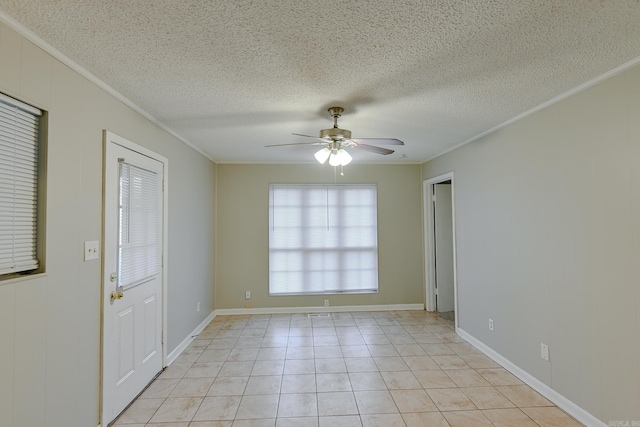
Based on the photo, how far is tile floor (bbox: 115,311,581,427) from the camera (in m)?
2.24

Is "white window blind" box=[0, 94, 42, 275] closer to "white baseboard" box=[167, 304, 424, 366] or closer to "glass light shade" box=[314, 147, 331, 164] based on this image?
"glass light shade" box=[314, 147, 331, 164]

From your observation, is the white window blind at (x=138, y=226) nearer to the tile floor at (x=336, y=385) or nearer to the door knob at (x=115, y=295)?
the door knob at (x=115, y=295)

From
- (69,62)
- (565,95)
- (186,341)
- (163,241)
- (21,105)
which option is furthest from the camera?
(186,341)

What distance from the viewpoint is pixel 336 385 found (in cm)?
268

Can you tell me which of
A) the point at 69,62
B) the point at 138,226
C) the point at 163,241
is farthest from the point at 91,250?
the point at 69,62

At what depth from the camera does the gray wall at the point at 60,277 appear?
145cm

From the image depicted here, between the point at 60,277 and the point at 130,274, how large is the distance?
27.7 inches

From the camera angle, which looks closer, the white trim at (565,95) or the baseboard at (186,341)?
the white trim at (565,95)

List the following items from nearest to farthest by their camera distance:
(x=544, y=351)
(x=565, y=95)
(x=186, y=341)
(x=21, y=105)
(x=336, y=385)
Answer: (x=21, y=105) < (x=565, y=95) < (x=544, y=351) < (x=336, y=385) < (x=186, y=341)

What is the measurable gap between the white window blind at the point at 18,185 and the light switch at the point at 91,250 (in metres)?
0.33

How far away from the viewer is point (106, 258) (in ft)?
6.91

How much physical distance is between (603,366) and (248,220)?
425 centimetres


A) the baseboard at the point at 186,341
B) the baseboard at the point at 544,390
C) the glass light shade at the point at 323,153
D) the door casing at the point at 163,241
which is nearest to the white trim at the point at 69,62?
the door casing at the point at 163,241

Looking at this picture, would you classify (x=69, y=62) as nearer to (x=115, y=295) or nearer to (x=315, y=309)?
(x=115, y=295)
